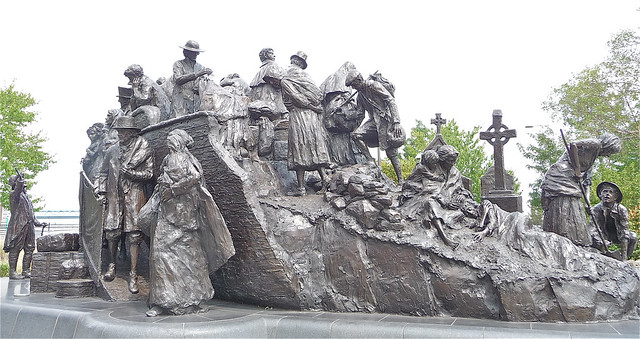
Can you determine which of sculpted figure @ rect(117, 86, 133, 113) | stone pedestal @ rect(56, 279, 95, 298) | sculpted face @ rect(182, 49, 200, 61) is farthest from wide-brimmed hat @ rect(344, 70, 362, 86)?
stone pedestal @ rect(56, 279, 95, 298)

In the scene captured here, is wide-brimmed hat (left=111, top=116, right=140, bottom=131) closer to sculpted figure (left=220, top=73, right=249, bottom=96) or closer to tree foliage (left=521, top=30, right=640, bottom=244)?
sculpted figure (left=220, top=73, right=249, bottom=96)

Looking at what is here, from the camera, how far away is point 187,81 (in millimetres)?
9094

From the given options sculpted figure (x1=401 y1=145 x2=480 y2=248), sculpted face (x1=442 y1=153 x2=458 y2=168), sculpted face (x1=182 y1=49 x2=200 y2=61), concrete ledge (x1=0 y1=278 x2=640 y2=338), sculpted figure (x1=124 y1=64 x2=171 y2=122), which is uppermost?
sculpted face (x1=182 y1=49 x2=200 y2=61)

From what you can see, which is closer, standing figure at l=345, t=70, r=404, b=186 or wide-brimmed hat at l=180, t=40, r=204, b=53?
standing figure at l=345, t=70, r=404, b=186

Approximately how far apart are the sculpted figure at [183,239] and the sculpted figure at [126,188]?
1519 millimetres

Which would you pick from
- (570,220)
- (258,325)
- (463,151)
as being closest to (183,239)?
(258,325)

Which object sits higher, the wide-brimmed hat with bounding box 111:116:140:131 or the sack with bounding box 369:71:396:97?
the sack with bounding box 369:71:396:97

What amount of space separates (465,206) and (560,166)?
2065 mm

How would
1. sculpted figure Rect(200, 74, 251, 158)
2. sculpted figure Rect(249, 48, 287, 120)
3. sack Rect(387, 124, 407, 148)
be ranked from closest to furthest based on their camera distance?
sculpted figure Rect(200, 74, 251, 158) < sack Rect(387, 124, 407, 148) < sculpted figure Rect(249, 48, 287, 120)

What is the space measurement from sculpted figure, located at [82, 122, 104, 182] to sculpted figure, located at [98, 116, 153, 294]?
2.45 meters

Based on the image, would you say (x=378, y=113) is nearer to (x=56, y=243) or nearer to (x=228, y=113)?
(x=228, y=113)

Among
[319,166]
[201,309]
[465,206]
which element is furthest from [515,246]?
[201,309]

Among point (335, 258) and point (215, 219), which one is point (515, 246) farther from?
point (215, 219)

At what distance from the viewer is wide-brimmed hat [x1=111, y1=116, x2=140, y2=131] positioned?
25.1ft
